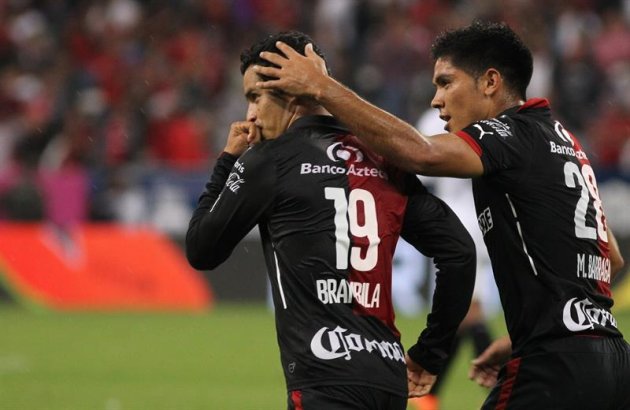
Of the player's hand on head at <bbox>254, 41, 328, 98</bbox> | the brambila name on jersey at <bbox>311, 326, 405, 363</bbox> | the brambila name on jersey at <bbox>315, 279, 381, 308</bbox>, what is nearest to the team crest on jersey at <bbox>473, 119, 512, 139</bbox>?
the player's hand on head at <bbox>254, 41, 328, 98</bbox>

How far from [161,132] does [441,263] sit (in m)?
13.1

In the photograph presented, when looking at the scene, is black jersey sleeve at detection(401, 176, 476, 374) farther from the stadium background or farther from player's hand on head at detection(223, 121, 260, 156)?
the stadium background

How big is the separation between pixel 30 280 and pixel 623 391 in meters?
11.6

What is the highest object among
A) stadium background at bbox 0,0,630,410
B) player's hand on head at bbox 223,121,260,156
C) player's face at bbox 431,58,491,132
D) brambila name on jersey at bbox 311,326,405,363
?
stadium background at bbox 0,0,630,410

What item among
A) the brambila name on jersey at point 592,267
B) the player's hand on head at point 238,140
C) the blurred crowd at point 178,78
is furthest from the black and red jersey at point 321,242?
the blurred crowd at point 178,78

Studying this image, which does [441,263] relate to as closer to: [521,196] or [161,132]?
[521,196]

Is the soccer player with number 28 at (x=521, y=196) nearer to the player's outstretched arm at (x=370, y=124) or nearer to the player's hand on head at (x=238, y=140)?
the player's outstretched arm at (x=370, y=124)

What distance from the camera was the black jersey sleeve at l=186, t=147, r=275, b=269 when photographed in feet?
13.4

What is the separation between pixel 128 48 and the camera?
19219mm

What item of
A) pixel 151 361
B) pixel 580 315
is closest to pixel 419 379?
pixel 580 315

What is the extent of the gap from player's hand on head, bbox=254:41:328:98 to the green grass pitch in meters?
4.56

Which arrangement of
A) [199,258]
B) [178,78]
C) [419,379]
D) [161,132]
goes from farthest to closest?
[178,78] < [161,132] < [419,379] < [199,258]

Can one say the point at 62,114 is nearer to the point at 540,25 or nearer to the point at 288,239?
the point at 540,25

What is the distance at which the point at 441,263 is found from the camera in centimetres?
445
